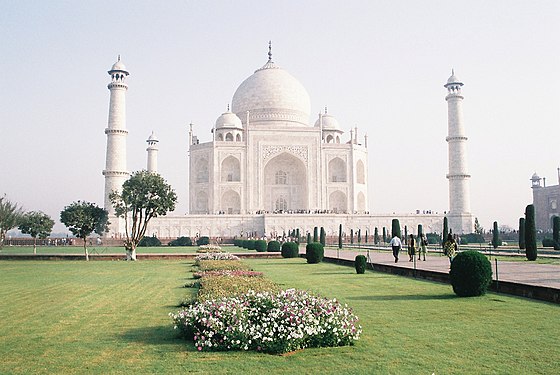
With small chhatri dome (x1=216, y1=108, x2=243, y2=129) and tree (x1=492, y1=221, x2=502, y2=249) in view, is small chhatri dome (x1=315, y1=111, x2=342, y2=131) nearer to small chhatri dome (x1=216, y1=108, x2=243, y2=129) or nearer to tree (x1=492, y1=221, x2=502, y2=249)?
small chhatri dome (x1=216, y1=108, x2=243, y2=129)

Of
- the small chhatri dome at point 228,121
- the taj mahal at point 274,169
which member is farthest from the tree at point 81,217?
the small chhatri dome at point 228,121

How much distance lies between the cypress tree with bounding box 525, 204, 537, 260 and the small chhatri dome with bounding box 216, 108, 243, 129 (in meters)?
26.4

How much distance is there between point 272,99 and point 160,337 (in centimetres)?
3809

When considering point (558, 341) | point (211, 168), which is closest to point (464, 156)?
point (211, 168)

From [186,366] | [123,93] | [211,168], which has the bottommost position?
[186,366]

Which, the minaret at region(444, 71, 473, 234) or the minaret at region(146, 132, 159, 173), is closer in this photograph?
the minaret at region(444, 71, 473, 234)

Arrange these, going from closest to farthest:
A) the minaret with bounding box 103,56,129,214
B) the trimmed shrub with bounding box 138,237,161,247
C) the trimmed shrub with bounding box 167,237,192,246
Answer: the trimmed shrub with bounding box 138,237,161,247, the trimmed shrub with bounding box 167,237,192,246, the minaret with bounding box 103,56,129,214

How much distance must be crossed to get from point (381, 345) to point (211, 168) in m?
34.5

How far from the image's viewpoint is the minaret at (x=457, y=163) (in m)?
36.2

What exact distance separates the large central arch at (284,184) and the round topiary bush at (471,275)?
32687mm

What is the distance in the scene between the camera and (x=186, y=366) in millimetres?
4145

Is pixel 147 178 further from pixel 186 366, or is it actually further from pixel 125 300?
pixel 186 366

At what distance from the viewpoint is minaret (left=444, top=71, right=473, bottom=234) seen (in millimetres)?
36219

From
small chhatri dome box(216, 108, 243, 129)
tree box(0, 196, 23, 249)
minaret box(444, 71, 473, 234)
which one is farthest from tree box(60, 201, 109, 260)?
minaret box(444, 71, 473, 234)
